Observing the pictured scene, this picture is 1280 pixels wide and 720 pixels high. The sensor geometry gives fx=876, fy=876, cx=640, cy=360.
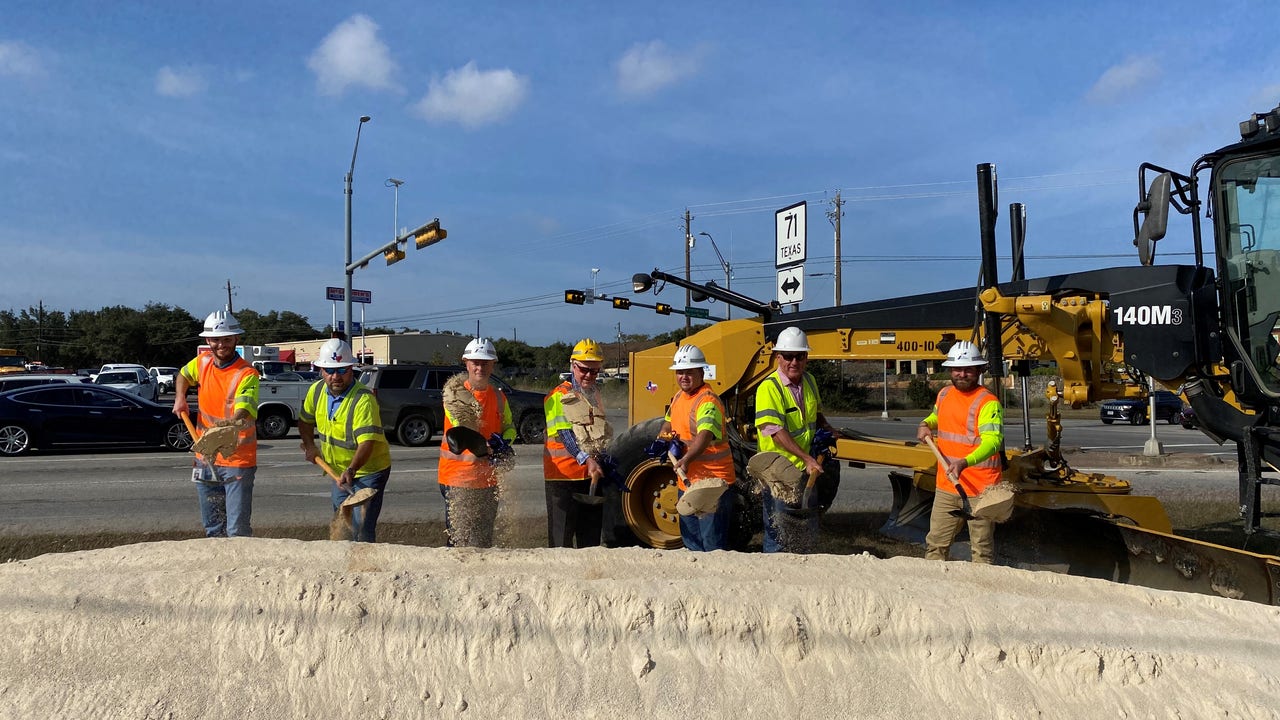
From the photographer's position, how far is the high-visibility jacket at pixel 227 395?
581 cm

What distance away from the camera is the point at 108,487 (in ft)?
A: 38.1

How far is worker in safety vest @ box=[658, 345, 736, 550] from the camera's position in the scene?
580cm

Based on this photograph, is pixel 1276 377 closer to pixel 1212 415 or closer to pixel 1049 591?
pixel 1212 415

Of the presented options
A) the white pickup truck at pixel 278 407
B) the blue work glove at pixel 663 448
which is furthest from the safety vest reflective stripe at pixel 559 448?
the white pickup truck at pixel 278 407

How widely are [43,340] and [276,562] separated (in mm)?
92010

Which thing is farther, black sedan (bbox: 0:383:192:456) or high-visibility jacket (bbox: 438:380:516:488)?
black sedan (bbox: 0:383:192:456)

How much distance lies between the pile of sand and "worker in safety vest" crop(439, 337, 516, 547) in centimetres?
179

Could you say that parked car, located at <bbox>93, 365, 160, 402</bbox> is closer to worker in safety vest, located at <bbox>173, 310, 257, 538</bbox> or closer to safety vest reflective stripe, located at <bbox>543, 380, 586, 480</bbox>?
worker in safety vest, located at <bbox>173, 310, 257, 538</bbox>

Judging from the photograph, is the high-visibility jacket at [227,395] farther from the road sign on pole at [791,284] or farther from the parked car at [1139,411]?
the parked car at [1139,411]

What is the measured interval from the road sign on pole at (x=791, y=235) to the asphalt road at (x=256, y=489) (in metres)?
3.09

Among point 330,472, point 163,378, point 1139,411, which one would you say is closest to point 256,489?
point 330,472

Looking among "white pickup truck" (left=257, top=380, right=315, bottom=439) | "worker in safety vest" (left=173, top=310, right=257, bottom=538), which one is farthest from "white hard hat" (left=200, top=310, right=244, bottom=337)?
"white pickup truck" (left=257, top=380, right=315, bottom=439)

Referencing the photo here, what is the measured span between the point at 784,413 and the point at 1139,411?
81.3ft

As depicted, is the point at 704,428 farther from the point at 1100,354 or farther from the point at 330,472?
the point at 1100,354
